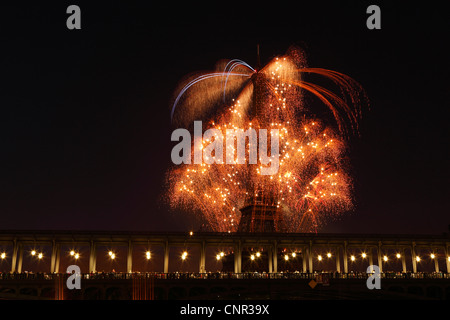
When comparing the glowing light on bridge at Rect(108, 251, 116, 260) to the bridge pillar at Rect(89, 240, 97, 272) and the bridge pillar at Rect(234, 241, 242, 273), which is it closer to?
the bridge pillar at Rect(89, 240, 97, 272)

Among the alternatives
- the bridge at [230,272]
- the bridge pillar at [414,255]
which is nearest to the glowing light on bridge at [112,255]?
the bridge at [230,272]

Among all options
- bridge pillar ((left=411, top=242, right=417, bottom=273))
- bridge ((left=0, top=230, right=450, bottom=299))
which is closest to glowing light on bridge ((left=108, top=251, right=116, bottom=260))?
bridge ((left=0, top=230, right=450, bottom=299))

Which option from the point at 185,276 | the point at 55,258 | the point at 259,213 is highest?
the point at 259,213

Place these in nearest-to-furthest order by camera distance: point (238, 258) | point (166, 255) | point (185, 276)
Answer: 1. point (185, 276)
2. point (166, 255)
3. point (238, 258)

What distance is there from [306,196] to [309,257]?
1751cm

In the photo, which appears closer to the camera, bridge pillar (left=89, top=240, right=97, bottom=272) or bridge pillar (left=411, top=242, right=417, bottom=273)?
bridge pillar (left=89, top=240, right=97, bottom=272)

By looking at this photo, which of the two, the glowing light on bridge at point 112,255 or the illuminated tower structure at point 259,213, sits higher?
the illuminated tower structure at point 259,213

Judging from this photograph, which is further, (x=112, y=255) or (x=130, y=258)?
(x=130, y=258)

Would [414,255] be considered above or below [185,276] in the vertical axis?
above

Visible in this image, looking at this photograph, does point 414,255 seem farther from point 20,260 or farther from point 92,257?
point 20,260

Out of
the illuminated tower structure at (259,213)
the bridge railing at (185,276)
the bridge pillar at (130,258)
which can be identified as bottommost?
the bridge railing at (185,276)

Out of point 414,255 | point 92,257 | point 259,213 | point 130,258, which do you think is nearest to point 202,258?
point 130,258

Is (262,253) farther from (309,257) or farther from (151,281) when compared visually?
(151,281)

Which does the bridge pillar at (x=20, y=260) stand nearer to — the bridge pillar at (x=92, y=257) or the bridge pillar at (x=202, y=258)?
the bridge pillar at (x=92, y=257)
